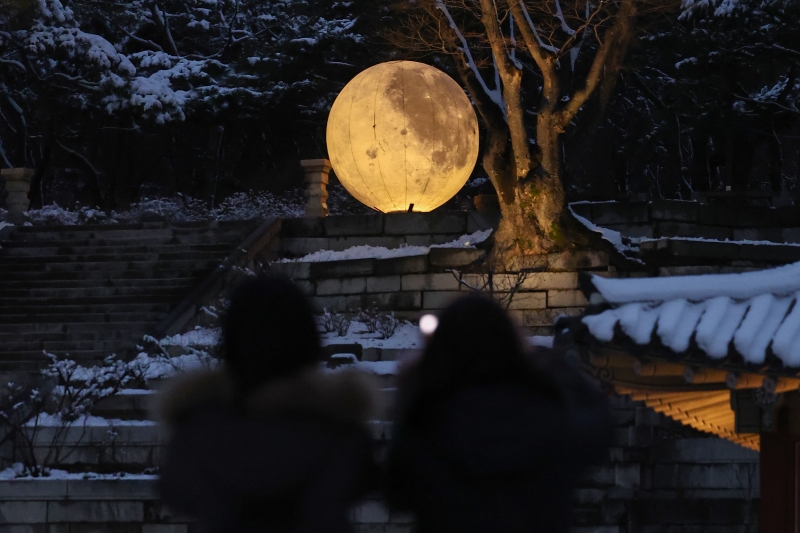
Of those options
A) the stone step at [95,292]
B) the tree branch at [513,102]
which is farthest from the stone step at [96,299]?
the tree branch at [513,102]

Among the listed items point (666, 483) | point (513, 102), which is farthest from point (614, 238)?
point (666, 483)

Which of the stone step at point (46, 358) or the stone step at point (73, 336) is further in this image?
the stone step at point (73, 336)

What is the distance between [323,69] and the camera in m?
21.2

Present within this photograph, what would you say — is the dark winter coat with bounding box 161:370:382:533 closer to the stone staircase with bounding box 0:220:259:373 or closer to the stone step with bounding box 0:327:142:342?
the stone staircase with bounding box 0:220:259:373

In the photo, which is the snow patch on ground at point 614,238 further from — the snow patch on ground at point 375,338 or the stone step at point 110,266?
the stone step at point 110,266

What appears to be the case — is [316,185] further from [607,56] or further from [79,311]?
[607,56]

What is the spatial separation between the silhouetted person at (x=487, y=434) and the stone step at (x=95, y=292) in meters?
11.3

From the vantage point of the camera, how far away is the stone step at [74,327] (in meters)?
13.1

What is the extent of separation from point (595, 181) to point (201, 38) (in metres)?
11.0

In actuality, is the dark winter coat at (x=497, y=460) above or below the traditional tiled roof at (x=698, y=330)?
below

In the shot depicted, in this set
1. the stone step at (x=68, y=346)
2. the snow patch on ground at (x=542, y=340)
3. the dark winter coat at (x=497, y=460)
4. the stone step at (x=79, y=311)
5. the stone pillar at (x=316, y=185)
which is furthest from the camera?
the stone pillar at (x=316, y=185)

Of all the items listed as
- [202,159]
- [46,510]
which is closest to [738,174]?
[202,159]

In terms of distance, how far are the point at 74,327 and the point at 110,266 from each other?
1885 millimetres

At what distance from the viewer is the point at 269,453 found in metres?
3.13
